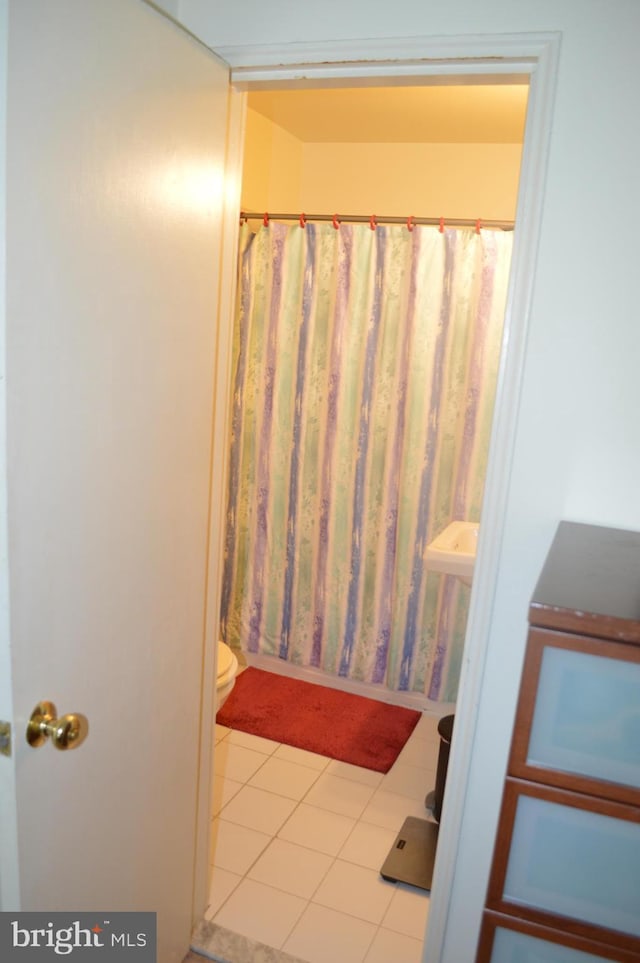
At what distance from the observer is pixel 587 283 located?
1.35 metres

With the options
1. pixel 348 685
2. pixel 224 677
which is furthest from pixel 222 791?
pixel 348 685

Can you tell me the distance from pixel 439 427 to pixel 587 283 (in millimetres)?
1532

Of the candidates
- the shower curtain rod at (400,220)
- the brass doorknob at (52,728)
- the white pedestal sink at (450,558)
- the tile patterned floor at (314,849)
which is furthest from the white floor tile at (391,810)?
the shower curtain rod at (400,220)

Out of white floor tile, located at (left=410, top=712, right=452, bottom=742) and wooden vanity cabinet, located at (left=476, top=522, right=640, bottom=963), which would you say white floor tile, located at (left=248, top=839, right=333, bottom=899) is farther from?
wooden vanity cabinet, located at (left=476, top=522, right=640, bottom=963)

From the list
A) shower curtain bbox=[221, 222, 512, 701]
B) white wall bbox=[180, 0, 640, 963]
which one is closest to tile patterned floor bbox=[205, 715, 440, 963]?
shower curtain bbox=[221, 222, 512, 701]

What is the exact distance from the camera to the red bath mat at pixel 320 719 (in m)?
2.81

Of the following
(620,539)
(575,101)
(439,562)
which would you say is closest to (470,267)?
(439,562)

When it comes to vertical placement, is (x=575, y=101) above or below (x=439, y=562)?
above

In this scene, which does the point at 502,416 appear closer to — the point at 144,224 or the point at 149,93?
the point at 144,224

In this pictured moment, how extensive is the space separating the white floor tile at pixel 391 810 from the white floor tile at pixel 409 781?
3cm

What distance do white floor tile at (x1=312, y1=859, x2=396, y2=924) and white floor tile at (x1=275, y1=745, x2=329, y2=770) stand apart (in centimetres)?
48

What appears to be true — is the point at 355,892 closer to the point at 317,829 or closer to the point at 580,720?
the point at 317,829

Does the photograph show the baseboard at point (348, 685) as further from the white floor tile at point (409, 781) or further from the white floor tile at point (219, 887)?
the white floor tile at point (219, 887)

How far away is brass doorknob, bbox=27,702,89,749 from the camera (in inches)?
45.0
